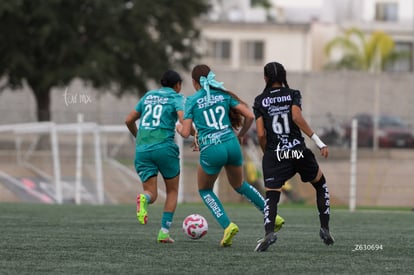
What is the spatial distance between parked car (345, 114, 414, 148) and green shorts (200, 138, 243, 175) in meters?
20.3

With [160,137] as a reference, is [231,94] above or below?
above

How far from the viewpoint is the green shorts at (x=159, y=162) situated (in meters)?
11.8

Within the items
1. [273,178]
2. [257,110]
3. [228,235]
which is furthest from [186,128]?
[228,235]

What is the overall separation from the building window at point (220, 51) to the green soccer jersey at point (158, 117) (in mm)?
56562

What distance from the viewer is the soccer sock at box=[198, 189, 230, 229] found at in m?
11.4

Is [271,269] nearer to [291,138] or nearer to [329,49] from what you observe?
[291,138]

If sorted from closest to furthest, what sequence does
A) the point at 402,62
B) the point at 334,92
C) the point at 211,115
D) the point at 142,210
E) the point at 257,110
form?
the point at 257,110 → the point at 211,115 → the point at 142,210 → the point at 334,92 → the point at 402,62

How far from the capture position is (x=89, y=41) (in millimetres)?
43094

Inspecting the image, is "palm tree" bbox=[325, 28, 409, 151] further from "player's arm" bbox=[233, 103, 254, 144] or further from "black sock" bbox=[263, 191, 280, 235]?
"black sock" bbox=[263, 191, 280, 235]

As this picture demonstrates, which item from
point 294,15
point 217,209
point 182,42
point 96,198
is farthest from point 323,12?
point 217,209

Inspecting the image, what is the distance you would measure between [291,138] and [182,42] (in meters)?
35.2

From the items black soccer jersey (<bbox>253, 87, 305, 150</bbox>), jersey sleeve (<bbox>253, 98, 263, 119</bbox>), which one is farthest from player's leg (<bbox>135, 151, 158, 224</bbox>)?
black soccer jersey (<bbox>253, 87, 305, 150</bbox>)

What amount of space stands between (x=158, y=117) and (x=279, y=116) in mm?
1581

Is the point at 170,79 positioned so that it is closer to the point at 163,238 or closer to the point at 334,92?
the point at 163,238
